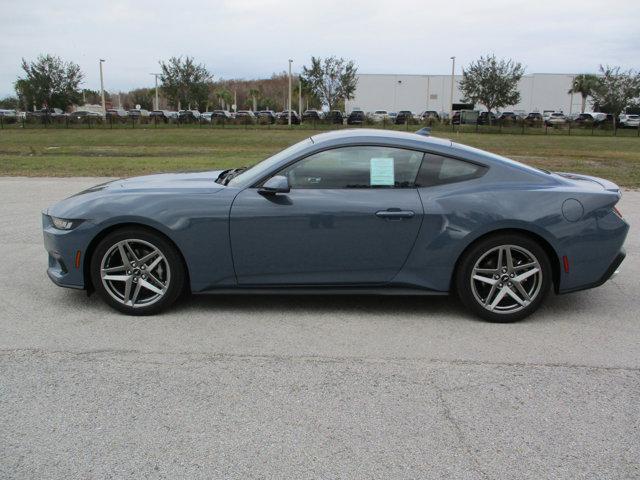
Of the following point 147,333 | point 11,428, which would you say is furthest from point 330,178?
point 11,428

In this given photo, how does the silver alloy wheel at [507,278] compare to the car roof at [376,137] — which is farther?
the car roof at [376,137]

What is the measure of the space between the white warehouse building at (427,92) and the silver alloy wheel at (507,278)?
89.1 metres

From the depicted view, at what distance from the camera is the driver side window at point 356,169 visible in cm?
447

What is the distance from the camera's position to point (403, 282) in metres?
4.47

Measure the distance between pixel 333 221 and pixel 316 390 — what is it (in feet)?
4.56

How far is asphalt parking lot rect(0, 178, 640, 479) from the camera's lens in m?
2.75

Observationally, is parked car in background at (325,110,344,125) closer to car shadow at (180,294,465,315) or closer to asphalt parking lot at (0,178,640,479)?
car shadow at (180,294,465,315)

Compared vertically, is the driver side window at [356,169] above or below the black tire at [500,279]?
above

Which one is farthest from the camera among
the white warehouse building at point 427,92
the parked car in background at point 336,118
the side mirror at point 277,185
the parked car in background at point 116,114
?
the white warehouse building at point 427,92

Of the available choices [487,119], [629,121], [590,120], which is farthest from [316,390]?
[629,121]

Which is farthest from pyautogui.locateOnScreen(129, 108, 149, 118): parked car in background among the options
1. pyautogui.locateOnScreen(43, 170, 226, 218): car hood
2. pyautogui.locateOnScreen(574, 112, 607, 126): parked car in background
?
pyautogui.locateOnScreen(43, 170, 226, 218): car hood

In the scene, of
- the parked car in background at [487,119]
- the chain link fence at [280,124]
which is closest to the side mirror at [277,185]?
the chain link fence at [280,124]

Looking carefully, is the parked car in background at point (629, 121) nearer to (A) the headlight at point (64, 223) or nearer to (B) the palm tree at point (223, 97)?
(A) the headlight at point (64, 223)

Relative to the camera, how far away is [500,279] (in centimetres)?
444
